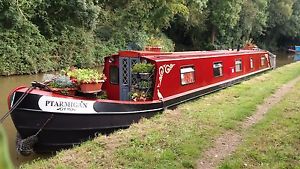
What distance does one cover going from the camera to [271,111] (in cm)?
809

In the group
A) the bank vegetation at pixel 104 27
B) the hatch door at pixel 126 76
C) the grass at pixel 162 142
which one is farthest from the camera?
the bank vegetation at pixel 104 27

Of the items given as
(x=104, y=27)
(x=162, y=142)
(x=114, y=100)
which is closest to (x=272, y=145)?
(x=162, y=142)

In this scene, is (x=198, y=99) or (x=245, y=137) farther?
(x=198, y=99)

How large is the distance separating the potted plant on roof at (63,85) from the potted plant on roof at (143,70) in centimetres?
147

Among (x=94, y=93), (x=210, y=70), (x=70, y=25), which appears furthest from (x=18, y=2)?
(x=94, y=93)

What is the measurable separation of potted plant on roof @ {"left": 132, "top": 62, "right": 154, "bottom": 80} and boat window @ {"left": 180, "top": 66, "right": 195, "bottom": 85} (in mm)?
1537

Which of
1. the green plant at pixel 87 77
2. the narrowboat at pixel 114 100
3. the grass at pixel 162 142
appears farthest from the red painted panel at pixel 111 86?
the grass at pixel 162 142

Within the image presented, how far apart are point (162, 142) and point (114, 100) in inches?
119

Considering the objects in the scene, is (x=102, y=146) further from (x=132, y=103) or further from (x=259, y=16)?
(x=259, y=16)

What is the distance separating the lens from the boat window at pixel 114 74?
9048mm

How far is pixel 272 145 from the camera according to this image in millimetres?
5590

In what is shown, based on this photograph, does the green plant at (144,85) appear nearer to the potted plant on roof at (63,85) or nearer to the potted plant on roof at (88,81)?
the potted plant on roof at (88,81)

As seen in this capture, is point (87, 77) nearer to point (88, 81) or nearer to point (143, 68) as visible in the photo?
point (88, 81)

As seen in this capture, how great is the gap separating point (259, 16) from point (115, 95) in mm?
32428
